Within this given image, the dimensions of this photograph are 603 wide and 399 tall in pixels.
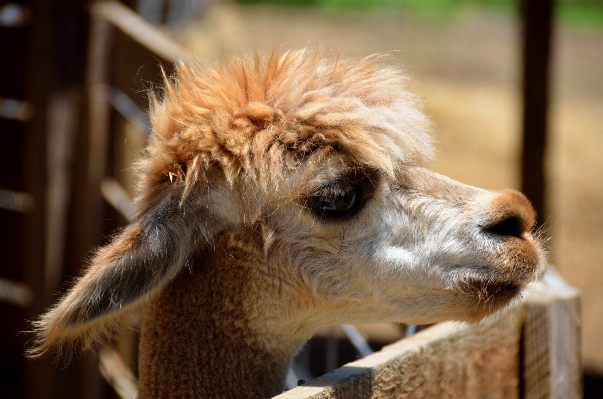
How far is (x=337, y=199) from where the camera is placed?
74.8 inches

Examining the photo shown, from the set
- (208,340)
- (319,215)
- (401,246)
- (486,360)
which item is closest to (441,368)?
(486,360)

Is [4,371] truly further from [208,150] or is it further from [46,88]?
[208,150]

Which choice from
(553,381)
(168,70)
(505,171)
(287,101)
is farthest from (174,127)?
(505,171)

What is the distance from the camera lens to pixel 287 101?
1942mm

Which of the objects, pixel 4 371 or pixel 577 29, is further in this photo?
pixel 577 29

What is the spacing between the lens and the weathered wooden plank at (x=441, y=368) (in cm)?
162

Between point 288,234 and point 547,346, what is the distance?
90 centimetres

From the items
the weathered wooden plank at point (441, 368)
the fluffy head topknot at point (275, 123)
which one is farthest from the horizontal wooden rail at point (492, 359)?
the fluffy head topknot at point (275, 123)

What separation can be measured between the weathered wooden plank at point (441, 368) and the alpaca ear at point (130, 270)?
1.68 feet

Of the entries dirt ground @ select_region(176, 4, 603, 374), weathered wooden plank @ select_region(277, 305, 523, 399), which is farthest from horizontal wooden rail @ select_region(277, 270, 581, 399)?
dirt ground @ select_region(176, 4, 603, 374)

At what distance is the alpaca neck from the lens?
1.94 meters

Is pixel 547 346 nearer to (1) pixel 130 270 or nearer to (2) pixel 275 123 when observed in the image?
(2) pixel 275 123

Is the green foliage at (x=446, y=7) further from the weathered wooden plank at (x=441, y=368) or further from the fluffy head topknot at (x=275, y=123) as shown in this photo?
the weathered wooden plank at (x=441, y=368)

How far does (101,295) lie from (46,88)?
3.06m
